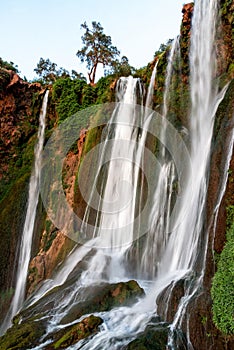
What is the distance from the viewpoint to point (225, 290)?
19.4 feet

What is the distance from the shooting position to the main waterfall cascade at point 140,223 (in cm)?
763

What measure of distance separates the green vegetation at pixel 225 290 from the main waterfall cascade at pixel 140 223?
785 mm

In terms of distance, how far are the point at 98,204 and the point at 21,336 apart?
7152 mm

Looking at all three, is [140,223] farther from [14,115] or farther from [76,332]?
[14,115]

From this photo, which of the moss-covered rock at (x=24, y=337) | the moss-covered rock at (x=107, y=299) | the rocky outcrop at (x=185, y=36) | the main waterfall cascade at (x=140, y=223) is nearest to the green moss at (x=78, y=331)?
the main waterfall cascade at (x=140, y=223)

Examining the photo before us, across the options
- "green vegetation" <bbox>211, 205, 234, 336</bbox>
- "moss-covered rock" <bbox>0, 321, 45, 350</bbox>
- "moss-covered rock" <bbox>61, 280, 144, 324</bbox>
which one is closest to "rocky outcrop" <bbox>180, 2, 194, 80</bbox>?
"moss-covered rock" <bbox>61, 280, 144, 324</bbox>

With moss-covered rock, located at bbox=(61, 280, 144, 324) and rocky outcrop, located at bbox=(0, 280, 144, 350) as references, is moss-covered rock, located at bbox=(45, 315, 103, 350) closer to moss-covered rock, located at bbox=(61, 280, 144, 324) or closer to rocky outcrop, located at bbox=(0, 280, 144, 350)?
rocky outcrop, located at bbox=(0, 280, 144, 350)

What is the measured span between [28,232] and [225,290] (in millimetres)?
12447

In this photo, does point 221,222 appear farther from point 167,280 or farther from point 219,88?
point 219,88

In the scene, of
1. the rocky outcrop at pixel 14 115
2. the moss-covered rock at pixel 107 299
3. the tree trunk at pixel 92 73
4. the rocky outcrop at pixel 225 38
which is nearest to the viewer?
the moss-covered rock at pixel 107 299

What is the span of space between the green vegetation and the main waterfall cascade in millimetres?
785

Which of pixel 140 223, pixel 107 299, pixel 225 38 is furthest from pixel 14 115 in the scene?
pixel 107 299

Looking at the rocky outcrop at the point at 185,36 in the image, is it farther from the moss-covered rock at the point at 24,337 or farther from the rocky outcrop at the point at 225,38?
the moss-covered rock at the point at 24,337

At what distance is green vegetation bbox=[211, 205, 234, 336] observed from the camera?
18.7 ft
